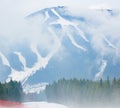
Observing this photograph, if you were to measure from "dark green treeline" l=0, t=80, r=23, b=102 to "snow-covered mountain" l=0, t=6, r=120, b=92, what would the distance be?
7.70 feet

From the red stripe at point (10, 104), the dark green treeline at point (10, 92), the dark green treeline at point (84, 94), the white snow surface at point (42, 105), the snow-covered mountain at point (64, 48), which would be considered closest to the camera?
the red stripe at point (10, 104)

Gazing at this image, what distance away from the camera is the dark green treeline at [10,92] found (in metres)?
15.9

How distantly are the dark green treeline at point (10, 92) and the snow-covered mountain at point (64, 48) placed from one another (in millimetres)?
2348

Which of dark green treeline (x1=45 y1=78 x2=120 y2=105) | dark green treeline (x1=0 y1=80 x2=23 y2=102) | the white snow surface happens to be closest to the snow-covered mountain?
dark green treeline (x1=0 y1=80 x2=23 y2=102)

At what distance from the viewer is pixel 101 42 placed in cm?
2438

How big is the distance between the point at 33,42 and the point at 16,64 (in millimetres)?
1565

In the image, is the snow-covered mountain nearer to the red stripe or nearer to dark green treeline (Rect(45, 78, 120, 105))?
dark green treeline (Rect(45, 78, 120, 105))

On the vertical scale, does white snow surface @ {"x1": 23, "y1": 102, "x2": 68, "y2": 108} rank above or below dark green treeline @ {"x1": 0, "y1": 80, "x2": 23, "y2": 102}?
below

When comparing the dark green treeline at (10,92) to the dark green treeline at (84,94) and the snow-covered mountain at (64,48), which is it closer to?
the dark green treeline at (84,94)

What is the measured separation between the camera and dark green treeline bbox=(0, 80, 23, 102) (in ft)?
52.2

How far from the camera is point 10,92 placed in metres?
16.0

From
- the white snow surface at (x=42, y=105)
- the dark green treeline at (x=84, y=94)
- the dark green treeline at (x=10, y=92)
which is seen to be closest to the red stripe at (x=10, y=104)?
the dark green treeline at (x=10, y=92)

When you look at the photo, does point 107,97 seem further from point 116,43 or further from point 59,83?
point 116,43

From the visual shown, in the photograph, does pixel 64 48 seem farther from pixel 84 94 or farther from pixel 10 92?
pixel 10 92
